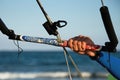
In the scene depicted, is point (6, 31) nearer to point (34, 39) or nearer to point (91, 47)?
point (34, 39)

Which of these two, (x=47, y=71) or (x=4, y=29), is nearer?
(x=4, y=29)

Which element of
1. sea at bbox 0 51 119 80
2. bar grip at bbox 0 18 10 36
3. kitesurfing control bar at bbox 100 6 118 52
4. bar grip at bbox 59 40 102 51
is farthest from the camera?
sea at bbox 0 51 119 80

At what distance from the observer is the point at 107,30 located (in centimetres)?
285

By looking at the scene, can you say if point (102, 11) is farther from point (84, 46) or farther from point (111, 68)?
point (111, 68)

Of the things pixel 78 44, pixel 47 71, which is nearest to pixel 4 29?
pixel 78 44

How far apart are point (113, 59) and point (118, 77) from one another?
0.17 metres

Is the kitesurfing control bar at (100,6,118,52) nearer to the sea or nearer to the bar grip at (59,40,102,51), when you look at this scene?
the bar grip at (59,40,102,51)

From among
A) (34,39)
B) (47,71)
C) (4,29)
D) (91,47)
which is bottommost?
(47,71)

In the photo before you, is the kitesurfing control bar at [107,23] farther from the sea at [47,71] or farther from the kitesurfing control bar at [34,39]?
the sea at [47,71]

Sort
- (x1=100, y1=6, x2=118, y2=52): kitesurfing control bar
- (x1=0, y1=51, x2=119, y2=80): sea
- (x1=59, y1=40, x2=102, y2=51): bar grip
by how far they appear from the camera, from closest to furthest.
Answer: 1. (x1=100, y1=6, x2=118, y2=52): kitesurfing control bar
2. (x1=59, y1=40, x2=102, y2=51): bar grip
3. (x1=0, y1=51, x2=119, y2=80): sea

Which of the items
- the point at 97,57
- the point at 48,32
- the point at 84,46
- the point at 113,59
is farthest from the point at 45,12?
the point at 113,59

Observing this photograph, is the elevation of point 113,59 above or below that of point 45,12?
below

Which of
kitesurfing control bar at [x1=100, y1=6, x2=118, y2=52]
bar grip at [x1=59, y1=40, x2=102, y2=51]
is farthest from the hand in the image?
kitesurfing control bar at [x1=100, y1=6, x2=118, y2=52]

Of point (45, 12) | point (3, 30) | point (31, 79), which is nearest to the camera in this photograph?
point (45, 12)
